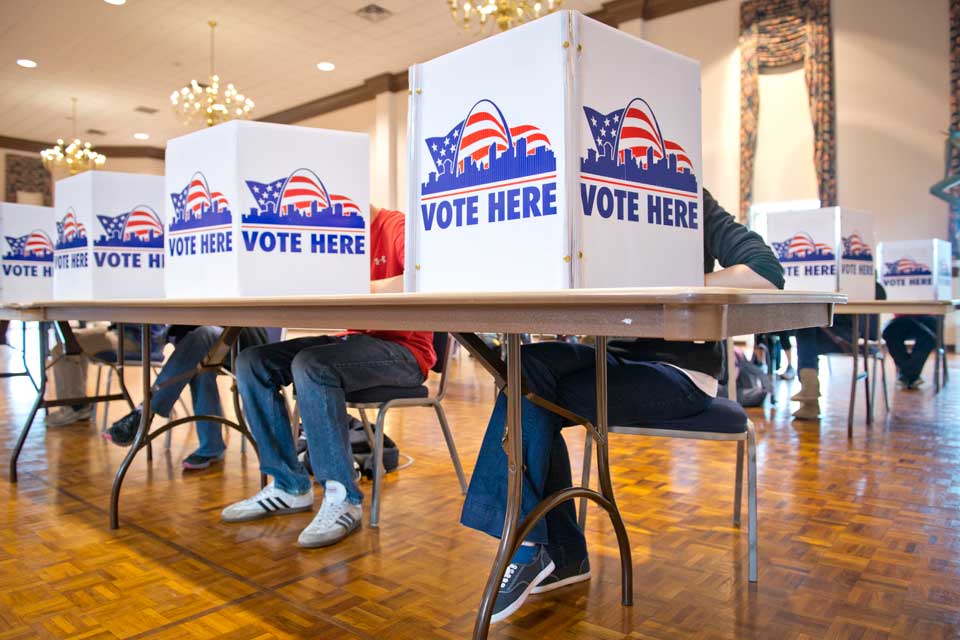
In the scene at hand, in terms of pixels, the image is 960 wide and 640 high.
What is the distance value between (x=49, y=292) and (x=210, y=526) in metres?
2.21

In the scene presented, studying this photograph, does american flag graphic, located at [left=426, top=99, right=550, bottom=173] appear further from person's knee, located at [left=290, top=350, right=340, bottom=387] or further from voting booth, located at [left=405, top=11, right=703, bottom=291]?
person's knee, located at [left=290, top=350, right=340, bottom=387]

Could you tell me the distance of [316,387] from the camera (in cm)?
165

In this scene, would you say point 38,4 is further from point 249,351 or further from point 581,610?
point 581,610

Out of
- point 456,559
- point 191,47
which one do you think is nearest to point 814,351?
point 456,559

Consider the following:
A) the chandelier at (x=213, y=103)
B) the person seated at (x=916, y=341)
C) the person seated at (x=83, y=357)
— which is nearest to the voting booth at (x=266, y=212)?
the person seated at (x=83, y=357)

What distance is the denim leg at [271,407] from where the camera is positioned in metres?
1.81

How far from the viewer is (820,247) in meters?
3.25

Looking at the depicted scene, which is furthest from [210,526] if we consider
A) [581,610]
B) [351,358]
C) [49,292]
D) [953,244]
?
[953,244]

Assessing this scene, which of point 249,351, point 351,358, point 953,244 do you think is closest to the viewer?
point 351,358

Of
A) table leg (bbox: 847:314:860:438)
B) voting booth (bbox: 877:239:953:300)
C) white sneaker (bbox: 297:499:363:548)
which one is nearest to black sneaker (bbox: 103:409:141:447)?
white sneaker (bbox: 297:499:363:548)

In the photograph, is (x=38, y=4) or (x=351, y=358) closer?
(x=351, y=358)

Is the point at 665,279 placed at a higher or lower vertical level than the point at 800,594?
higher

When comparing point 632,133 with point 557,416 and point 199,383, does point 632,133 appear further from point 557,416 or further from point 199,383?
point 199,383

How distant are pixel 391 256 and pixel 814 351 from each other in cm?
227
